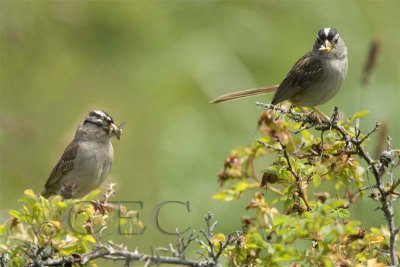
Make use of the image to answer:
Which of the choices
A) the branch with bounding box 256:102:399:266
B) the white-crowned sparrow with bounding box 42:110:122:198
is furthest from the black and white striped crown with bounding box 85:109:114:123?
the branch with bounding box 256:102:399:266

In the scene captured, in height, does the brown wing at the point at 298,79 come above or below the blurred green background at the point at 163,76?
below

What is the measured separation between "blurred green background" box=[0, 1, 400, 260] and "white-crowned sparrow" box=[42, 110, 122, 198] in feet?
4.79

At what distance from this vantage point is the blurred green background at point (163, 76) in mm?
6895

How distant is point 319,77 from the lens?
491 cm

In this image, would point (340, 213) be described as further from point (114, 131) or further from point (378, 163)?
point (114, 131)

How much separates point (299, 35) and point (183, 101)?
133 cm

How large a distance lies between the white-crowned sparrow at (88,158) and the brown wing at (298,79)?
0.92m

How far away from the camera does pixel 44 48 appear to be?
8359mm

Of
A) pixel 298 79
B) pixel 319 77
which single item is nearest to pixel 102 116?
pixel 298 79

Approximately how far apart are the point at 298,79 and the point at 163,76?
10.2 ft

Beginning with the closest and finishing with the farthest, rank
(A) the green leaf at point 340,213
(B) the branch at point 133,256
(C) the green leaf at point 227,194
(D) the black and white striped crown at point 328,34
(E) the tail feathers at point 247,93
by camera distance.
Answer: (B) the branch at point 133,256
(A) the green leaf at point 340,213
(C) the green leaf at point 227,194
(D) the black and white striped crown at point 328,34
(E) the tail feathers at point 247,93

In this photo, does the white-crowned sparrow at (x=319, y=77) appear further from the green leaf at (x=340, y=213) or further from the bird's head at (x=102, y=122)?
the green leaf at (x=340, y=213)

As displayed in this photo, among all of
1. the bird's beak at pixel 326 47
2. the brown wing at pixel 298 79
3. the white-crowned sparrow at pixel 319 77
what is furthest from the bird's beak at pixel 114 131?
the bird's beak at pixel 326 47

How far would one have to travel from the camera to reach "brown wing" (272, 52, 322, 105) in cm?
487
